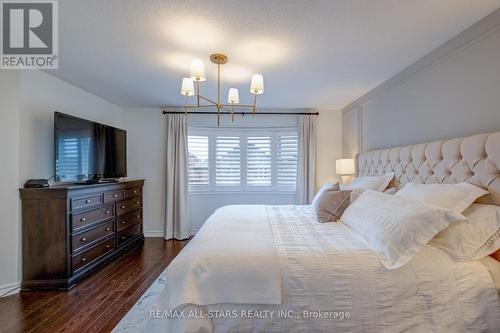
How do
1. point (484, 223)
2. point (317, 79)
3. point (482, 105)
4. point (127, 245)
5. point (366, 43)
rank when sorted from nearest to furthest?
point (484, 223) → point (482, 105) → point (366, 43) → point (317, 79) → point (127, 245)

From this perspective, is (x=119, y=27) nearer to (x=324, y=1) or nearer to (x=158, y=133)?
(x=324, y=1)

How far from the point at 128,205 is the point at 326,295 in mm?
3338

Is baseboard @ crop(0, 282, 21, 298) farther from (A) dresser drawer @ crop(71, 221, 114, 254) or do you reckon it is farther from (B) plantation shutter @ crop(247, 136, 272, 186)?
(B) plantation shutter @ crop(247, 136, 272, 186)

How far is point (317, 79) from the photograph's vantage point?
299 centimetres

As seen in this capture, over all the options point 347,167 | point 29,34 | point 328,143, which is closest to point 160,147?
point 29,34

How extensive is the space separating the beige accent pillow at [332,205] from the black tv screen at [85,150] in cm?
290

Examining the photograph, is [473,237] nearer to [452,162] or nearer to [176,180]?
[452,162]

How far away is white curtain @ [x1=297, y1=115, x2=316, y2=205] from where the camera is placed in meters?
4.32

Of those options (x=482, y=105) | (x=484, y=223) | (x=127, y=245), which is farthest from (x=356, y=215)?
(x=127, y=245)

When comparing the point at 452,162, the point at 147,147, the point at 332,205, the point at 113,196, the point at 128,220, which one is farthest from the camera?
the point at 147,147

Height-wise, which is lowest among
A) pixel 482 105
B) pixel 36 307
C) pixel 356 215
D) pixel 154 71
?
pixel 36 307

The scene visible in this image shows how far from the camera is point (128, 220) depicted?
3717 mm

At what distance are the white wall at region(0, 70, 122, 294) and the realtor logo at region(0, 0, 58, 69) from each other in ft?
0.76

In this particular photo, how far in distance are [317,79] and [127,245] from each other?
11.7ft
